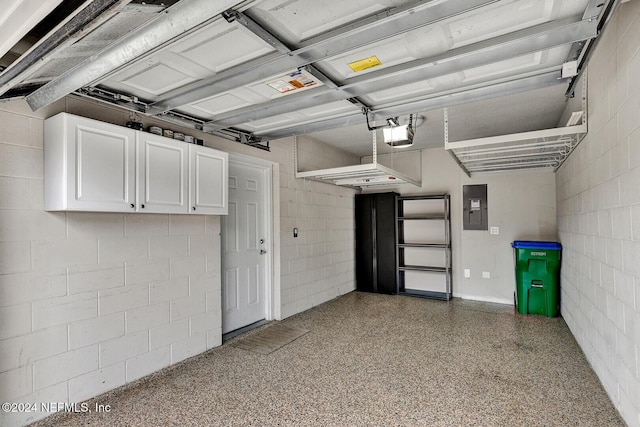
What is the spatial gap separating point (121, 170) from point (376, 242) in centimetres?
447

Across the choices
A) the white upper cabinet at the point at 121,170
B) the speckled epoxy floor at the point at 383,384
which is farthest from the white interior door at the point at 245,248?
the white upper cabinet at the point at 121,170

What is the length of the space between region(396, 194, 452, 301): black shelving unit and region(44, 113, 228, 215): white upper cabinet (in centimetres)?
382

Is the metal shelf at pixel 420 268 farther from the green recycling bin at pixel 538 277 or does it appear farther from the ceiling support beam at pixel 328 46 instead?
the ceiling support beam at pixel 328 46

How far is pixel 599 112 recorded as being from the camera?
7.98 feet

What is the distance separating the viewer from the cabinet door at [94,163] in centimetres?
215

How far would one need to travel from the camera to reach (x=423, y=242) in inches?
233

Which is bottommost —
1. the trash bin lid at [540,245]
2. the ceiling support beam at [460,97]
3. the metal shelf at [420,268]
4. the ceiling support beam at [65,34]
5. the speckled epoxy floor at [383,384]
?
the speckled epoxy floor at [383,384]

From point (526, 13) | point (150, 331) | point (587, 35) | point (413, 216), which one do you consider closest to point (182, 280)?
point (150, 331)

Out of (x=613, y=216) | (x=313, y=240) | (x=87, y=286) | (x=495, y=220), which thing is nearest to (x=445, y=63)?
(x=613, y=216)

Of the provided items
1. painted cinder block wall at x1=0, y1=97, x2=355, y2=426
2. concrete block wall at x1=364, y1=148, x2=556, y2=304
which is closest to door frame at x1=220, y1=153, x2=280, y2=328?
painted cinder block wall at x1=0, y1=97, x2=355, y2=426

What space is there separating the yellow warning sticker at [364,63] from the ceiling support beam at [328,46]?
29cm

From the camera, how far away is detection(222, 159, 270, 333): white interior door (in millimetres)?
3805

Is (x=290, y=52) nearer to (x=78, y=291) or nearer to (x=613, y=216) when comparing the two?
(x=78, y=291)

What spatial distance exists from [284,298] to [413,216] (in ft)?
9.30
